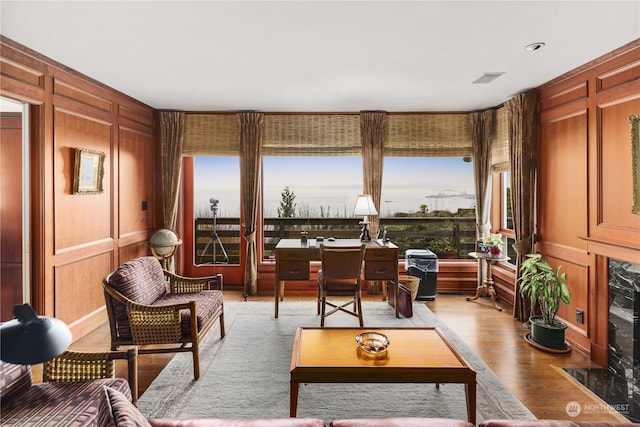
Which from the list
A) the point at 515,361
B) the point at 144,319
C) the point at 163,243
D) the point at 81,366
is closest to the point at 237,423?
the point at 81,366

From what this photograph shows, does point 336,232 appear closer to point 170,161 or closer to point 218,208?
point 218,208

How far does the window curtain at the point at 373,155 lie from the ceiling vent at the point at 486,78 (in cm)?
146

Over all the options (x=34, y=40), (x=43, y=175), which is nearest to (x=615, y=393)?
(x=43, y=175)

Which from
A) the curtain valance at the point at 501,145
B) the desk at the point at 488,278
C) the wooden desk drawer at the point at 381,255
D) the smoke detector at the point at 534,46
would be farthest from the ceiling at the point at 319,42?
the desk at the point at 488,278

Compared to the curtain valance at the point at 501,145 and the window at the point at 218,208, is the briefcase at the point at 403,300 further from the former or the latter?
the window at the point at 218,208

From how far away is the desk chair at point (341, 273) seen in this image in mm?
3529

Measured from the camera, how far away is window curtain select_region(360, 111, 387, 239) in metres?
4.85

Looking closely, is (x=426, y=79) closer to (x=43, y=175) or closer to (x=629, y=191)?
(x=629, y=191)

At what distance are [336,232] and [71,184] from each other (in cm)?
333

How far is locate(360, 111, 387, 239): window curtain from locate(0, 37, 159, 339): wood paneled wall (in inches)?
115

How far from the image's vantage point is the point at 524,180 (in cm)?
378

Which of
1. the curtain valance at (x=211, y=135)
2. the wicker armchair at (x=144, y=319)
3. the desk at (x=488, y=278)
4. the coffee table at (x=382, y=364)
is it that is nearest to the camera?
the coffee table at (x=382, y=364)

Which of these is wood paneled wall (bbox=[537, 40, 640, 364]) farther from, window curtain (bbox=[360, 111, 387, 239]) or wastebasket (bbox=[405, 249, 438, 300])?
window curtain (bbox=[360, 111, 387, 239])

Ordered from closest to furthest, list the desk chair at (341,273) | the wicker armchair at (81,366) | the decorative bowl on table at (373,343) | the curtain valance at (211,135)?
the wicker armchair at (81,366) < the decorative bowl on table at (373,343) < the desk chair at (341,273) < the curtain valance at (211,135)
